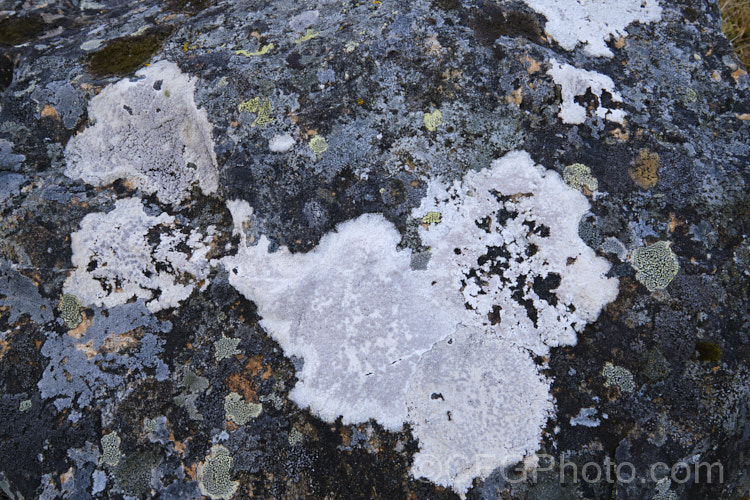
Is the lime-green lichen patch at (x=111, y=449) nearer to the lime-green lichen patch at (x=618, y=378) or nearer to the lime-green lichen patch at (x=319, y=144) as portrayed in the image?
the lime-green lichen patch at (x=319, y=144)

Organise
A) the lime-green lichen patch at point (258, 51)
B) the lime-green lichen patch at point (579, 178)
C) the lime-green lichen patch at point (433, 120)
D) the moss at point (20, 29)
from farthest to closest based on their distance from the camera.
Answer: the moss at point (20, 29) → the lime-green lichen patch at point (258, 51) → the lime-green lichen patch at point (433, 120) → the lime-green lichen patch at point (579, 178)

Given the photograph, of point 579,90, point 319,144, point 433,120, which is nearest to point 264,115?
point 319,144

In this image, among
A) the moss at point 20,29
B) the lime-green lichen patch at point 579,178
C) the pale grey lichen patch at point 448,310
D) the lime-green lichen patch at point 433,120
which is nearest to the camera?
the pale grey lichen patch at point 448,310

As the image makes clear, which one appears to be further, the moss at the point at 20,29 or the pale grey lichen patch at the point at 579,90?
the moss at the point at 20,29

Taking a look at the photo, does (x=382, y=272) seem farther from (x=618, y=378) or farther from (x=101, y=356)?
(x=101, y=356)

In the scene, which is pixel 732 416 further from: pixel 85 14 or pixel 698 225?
pixel 85 14

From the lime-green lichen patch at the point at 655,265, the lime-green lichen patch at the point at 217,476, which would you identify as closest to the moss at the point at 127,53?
the lime-green lichen patch at the point at 217,476

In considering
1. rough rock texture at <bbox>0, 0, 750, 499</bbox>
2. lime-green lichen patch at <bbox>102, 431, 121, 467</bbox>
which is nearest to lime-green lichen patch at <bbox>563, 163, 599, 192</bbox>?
rough rock texture at <bbox>0, 0, 750, 499</bbox>
